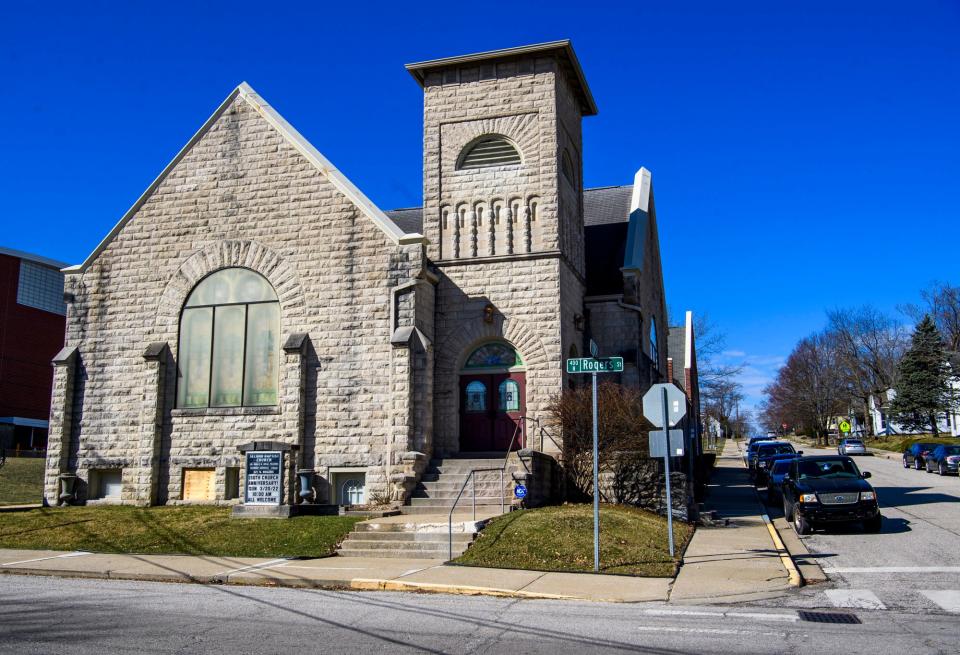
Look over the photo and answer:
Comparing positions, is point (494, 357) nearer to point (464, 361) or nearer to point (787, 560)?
point (464, 361)

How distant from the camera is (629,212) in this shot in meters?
29.8

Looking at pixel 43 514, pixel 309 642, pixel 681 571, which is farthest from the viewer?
pixel 43 514

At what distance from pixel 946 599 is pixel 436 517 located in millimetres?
9516

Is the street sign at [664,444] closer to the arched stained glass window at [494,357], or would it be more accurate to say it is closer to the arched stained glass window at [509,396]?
the arched stained glass window at [509,396]

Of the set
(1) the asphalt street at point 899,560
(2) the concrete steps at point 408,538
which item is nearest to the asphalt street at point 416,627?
(1) the asphalt street at point 899,560

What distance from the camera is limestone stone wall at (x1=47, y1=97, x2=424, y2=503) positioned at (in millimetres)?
20828

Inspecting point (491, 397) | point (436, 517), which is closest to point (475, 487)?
point (436, 517)

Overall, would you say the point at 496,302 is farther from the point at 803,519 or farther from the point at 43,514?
the point at 43,514

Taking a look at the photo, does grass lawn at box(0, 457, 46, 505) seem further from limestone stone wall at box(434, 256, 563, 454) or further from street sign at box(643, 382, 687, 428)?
street sign at box(643, 382, 687, 428)

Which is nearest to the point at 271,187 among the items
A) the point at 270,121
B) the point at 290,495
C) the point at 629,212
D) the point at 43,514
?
the point at 270,121

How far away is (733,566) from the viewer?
43.1 ft

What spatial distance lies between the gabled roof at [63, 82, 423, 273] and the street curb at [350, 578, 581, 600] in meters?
10.6

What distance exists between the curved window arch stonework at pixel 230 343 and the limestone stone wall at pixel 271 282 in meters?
0.31

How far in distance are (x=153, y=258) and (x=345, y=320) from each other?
614 centimetres
